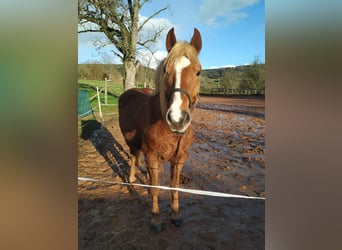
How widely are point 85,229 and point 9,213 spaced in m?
1.43

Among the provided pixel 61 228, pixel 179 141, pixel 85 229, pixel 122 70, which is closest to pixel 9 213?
pixel 61 228

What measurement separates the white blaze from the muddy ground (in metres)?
0.39

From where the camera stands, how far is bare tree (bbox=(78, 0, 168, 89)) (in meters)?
2.01

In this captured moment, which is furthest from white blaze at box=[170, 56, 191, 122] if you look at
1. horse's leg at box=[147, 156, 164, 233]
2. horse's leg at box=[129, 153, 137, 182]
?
horse's leg at box=[129, 153, 137, 182]

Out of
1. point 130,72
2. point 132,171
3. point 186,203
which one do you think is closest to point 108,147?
point 132,171

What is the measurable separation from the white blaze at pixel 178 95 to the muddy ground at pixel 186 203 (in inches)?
15.2

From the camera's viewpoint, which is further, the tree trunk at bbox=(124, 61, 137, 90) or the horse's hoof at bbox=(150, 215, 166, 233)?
the tree trunk at bbox=(124, 61, 137, 90)

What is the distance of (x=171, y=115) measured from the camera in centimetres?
99

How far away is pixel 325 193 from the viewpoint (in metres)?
0.44

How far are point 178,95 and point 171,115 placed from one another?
113 mm

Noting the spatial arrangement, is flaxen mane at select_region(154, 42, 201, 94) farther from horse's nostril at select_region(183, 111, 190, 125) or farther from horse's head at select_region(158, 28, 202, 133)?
horse's nostril at select_region(183, 111, 190, 125)

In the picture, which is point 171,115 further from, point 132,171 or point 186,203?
point 132,171

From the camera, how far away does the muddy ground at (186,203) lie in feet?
5.05

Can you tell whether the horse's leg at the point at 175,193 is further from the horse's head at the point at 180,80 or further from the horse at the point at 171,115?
the horse's head at the point at 180,80
